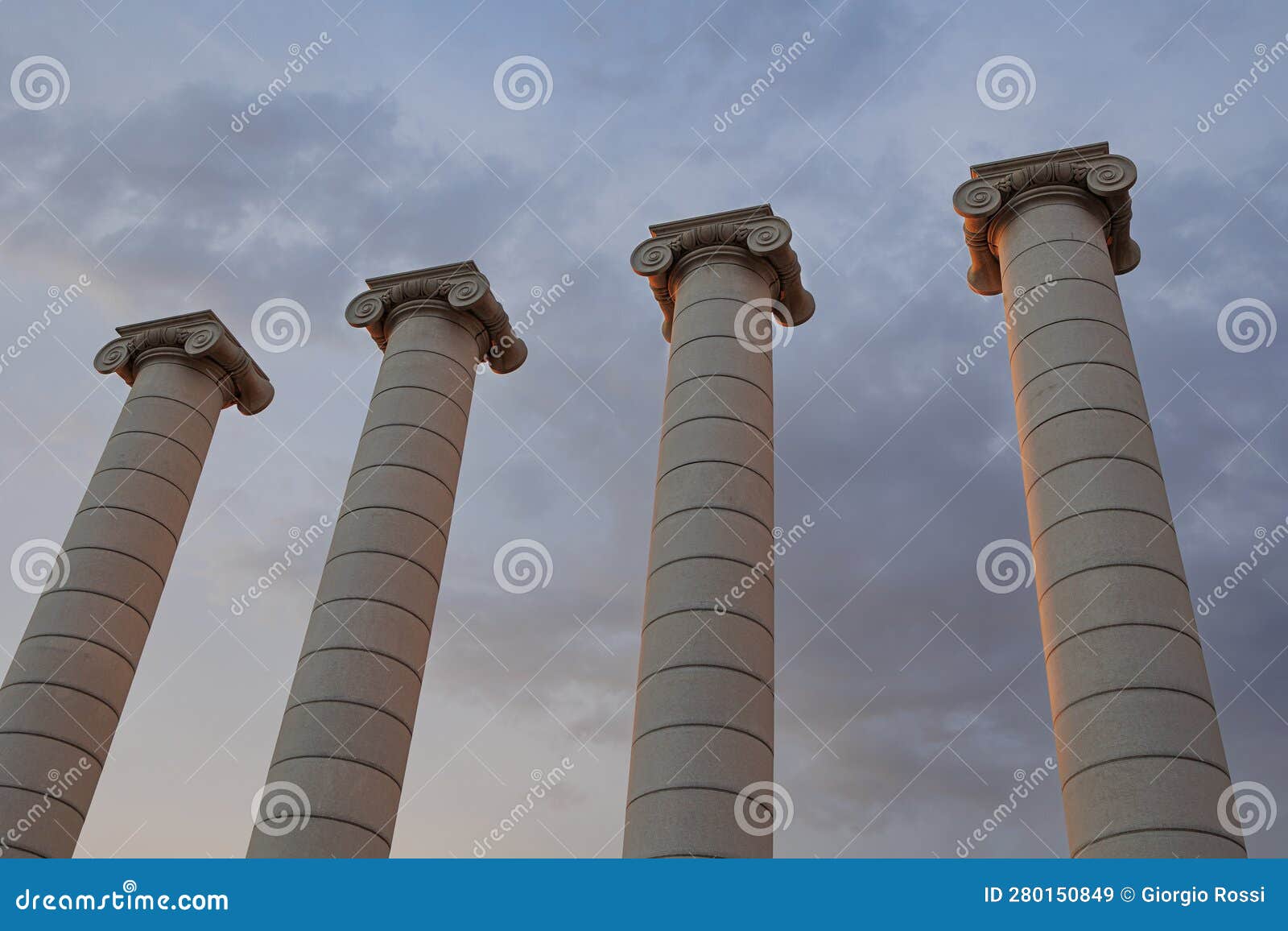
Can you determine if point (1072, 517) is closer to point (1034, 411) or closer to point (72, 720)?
point (1034, 411)

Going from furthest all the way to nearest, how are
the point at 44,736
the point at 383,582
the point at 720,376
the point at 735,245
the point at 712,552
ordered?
the point at 735,245
the point at 44,736
the point at 383,582
the point at 720,376
the point at 712,552

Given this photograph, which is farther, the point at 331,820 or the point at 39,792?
the point at 39,792

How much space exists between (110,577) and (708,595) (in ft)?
84.2

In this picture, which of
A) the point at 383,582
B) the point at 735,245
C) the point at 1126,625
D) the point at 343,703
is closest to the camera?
the point at 1126,625

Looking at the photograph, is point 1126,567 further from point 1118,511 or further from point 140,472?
point 140,472

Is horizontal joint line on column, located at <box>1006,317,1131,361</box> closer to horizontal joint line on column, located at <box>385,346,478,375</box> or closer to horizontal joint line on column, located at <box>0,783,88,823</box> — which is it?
horizontal joint line on column, located at <box>385,346,478,375</box>

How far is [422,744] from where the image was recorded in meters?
88.8

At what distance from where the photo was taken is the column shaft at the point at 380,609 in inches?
1468

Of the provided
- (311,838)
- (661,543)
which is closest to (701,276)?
(661,543)

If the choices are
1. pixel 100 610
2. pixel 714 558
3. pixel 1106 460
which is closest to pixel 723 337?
pixel 714 558

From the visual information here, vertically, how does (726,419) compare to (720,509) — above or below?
above

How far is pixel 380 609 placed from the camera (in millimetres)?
41062

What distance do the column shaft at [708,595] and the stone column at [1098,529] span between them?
8299mm

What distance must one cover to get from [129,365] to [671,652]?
109 ft
